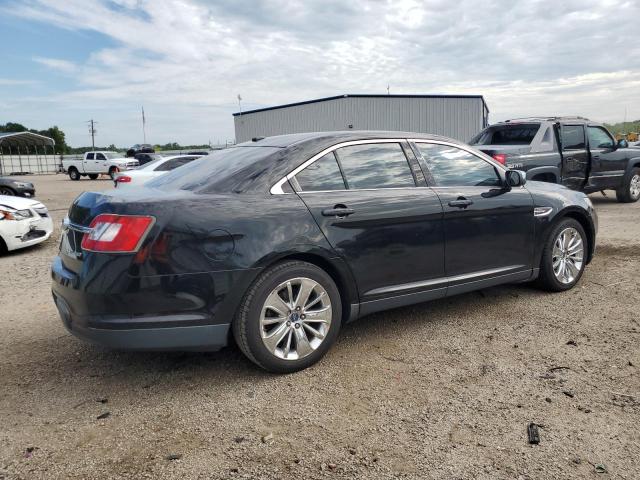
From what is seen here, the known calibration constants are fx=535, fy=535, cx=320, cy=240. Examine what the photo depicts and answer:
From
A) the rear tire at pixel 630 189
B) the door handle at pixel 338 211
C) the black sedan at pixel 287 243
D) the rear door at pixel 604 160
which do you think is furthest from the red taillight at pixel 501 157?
the door handle at pixel 338 211

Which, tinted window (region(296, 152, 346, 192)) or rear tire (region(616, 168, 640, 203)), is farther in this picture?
rear tire (region(616, 168, 640, 203))

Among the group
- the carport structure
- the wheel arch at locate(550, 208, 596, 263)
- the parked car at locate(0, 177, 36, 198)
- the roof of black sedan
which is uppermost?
the carport structure

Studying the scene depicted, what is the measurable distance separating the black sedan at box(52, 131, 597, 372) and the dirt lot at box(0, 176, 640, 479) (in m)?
0.35

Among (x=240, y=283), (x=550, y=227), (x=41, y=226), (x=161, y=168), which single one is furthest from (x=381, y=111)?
(x=240, y=283)

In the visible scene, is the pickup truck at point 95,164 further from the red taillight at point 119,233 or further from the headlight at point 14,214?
the red taillight at point 119,233

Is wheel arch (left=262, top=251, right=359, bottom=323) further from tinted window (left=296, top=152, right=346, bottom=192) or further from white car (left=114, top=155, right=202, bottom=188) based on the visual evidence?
white car (left=114, top=155, right=202, bottom=188)

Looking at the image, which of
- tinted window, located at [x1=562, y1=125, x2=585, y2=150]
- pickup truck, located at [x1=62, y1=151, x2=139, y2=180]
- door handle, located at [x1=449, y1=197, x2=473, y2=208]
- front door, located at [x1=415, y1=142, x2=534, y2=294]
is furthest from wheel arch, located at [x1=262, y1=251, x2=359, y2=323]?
pickup truck, located at [x1=62, y1=151, x2=139, y2=180]

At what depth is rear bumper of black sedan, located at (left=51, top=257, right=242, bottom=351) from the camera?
3.04m

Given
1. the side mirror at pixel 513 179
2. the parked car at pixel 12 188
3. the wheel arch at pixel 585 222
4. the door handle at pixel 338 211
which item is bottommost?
the wheel arch at pixel 585 222

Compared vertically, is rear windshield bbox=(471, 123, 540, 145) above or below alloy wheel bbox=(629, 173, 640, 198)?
above

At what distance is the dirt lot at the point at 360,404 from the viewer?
2.53 m

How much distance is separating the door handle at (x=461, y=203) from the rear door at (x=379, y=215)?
0.49ft

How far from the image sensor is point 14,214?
7.86 meters

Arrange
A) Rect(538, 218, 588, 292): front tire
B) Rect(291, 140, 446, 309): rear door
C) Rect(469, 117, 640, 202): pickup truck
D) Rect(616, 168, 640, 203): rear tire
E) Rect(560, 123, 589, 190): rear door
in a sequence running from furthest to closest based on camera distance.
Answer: Rect(616, 168, 640, 203): rear tire → Rect(560, 123, 589, 190): rear door → Rect(469, 117, 640, 202): pickup truck → Rect(538, 218, 588, 292): front tire → Rect(291, 140, 446, 309): rear door
